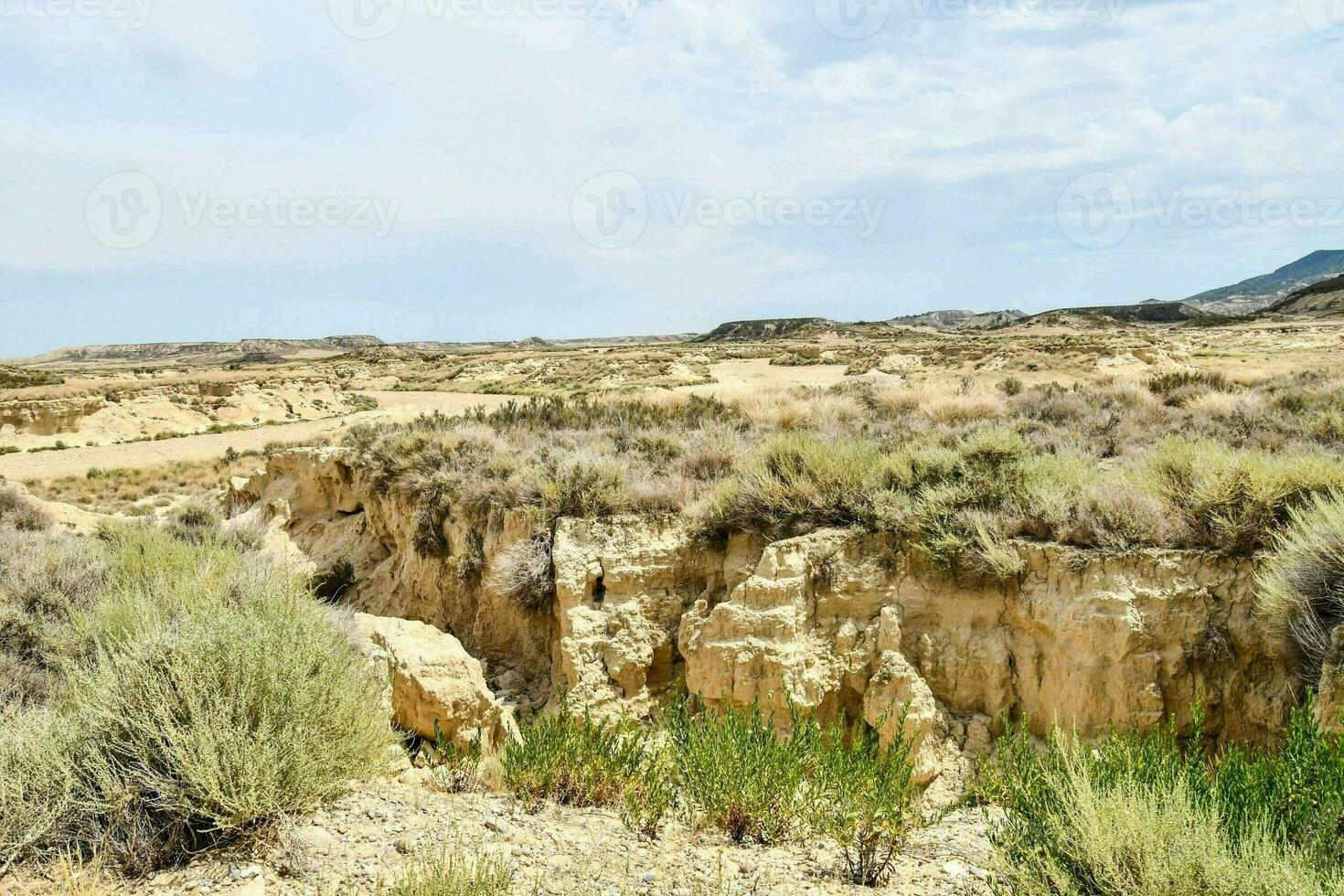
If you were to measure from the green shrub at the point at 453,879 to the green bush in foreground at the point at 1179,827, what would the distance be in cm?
195

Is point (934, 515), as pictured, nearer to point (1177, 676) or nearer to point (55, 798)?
point (1177, 676)

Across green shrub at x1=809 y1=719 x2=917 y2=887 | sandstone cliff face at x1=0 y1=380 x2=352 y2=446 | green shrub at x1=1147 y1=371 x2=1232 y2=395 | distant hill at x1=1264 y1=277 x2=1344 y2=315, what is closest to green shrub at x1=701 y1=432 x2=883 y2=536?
green shrub at x1=809 y1=719 x2=917 y2=887

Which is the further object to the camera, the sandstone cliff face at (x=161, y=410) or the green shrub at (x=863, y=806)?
the sandstone cliff face at (x=161, y=410)

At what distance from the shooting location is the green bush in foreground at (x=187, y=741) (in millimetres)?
3143

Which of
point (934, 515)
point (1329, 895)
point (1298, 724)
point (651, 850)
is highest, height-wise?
point (934, 515)

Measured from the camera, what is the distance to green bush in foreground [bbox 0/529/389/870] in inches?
124

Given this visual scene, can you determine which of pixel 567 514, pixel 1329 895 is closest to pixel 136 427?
pixel 567 514

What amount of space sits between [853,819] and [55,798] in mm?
3654

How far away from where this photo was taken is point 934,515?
562 centimetres

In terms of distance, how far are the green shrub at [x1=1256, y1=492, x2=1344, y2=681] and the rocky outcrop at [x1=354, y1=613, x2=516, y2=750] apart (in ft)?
16.2

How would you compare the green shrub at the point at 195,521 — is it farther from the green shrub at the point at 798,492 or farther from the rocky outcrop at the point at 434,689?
the green shrub at the point at 798,492

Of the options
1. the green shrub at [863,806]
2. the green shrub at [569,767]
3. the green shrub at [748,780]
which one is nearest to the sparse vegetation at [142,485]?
the green shrub at [569,767]

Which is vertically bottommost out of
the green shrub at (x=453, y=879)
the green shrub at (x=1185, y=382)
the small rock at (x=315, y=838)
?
the small rock at (x=315, y=838)

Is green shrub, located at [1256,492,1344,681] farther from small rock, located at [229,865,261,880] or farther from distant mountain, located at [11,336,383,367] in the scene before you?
distant mountain, located at [11,336,383,367]
